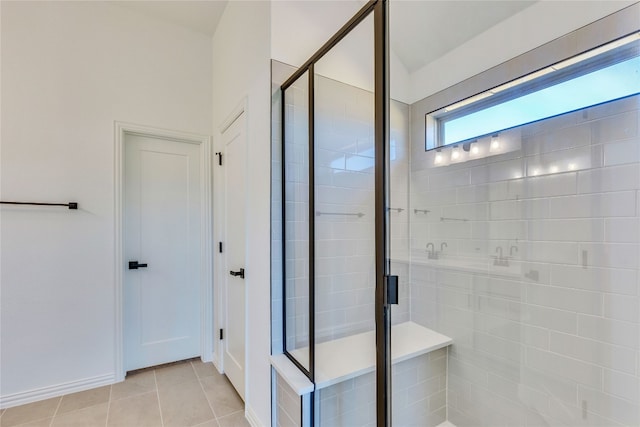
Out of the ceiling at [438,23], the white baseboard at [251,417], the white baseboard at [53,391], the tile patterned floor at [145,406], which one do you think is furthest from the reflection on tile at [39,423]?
the ceiling at [438,23]

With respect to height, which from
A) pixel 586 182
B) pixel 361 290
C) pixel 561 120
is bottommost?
pixel 361 290

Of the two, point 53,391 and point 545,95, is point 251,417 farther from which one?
point 545,95

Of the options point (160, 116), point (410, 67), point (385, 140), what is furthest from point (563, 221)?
point (160, 116)

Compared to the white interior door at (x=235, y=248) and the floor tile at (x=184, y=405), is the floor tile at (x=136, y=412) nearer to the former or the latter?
the floor tile at (x=184, y=405)

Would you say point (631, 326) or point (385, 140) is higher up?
point (385, 140)

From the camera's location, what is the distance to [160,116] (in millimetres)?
2697

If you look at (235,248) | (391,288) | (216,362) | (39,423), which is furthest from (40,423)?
(391,288)

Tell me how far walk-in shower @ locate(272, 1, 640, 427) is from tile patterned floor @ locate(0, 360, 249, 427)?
72 cm

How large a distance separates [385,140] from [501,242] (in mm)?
1143

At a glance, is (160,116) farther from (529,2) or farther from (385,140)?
(529,2)

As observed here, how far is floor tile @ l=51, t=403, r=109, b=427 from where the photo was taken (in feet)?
6.49

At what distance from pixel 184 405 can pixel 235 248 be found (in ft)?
3.88

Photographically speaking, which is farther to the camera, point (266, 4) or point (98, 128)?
point (98, 128)

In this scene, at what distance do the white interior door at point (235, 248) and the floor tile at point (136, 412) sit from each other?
22.1 inches
